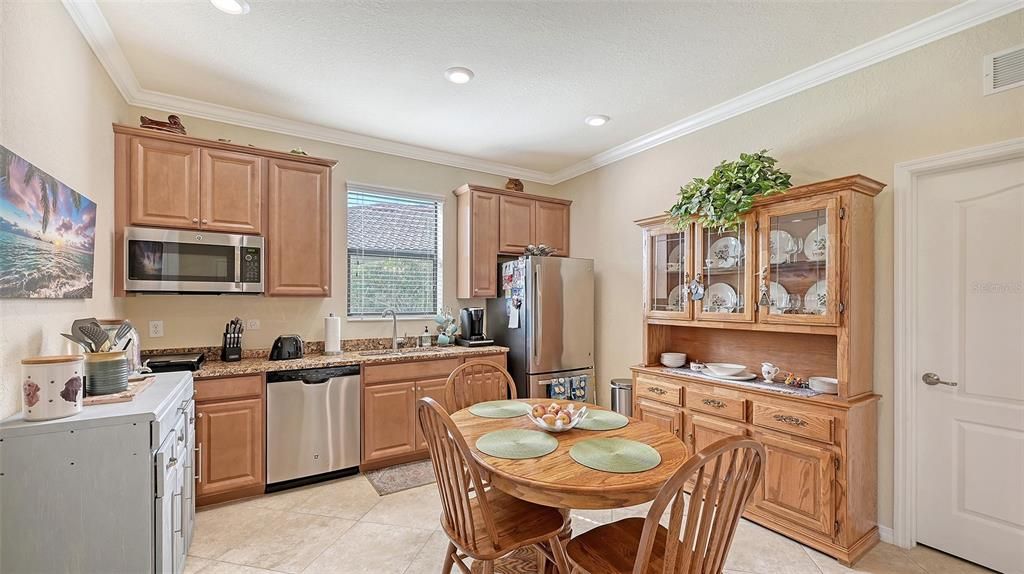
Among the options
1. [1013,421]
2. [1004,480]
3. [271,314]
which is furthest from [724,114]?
[271,314]

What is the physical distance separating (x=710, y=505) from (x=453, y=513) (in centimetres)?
97

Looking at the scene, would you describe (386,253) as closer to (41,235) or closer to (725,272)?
(41,235)

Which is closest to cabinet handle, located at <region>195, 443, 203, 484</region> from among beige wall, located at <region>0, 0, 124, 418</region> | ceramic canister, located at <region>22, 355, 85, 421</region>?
beige wall, located at <region>0, 0, 124, 418</region>

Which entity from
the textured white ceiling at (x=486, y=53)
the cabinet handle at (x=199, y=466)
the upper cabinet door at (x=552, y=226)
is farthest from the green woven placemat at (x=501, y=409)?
the upper cabinet door at (x=552, y=226)

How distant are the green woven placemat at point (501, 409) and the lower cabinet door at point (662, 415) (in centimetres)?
106

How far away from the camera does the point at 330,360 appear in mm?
3248

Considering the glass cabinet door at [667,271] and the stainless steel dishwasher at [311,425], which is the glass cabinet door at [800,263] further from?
the stainless steel dishwasher at [311,425]

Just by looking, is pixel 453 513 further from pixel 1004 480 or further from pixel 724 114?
pixel 724 114

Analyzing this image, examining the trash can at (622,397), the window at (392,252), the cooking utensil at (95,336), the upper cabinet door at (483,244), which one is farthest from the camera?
the upper cabinet door at (483,244)

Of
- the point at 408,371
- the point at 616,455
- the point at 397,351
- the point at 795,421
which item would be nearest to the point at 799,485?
the point at 795,421

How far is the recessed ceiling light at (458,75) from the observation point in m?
2.78

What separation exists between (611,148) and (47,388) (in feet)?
13.5

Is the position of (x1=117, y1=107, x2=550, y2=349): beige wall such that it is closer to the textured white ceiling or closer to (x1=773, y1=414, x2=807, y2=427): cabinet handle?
the textured white ceiling

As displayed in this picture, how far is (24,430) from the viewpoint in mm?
1435
